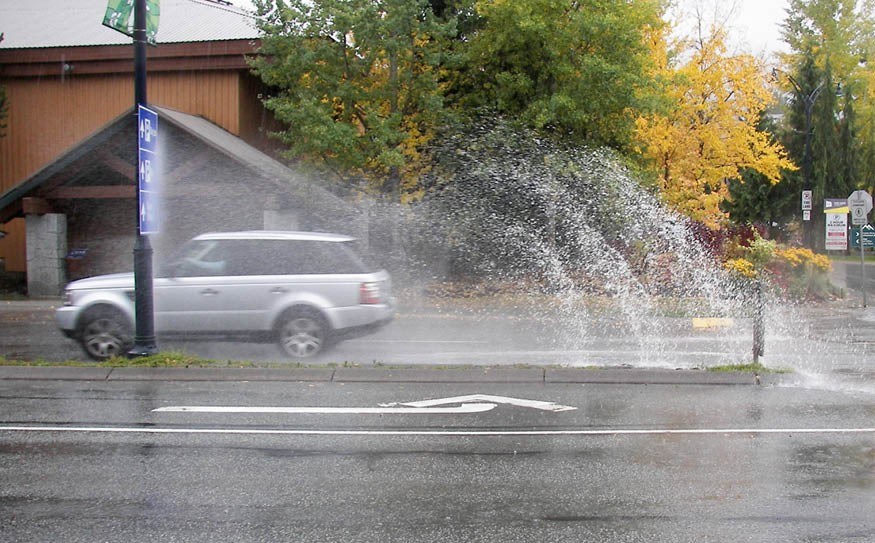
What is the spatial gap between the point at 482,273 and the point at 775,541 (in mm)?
18305

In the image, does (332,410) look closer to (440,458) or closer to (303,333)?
(440,458)

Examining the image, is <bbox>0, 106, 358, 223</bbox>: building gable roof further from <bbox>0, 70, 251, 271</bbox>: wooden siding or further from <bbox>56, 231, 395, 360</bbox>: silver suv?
<bbox>56, 231, 395, 360</bbox>: silver suv

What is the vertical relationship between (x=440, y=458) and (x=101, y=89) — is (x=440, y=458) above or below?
below

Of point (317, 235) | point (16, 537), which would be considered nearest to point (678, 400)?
point (317, 235)

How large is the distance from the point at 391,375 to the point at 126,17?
5.63 meters

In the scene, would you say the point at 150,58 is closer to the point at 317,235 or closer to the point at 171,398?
the point at 317,235

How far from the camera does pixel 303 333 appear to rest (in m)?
11.3

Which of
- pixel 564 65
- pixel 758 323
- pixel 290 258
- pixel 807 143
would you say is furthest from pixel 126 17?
pixel 807 143

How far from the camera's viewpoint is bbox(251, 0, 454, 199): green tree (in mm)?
20156

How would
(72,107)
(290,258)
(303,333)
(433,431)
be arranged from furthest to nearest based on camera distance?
(72,107) < (290,258) < (303,333) < (433,431)

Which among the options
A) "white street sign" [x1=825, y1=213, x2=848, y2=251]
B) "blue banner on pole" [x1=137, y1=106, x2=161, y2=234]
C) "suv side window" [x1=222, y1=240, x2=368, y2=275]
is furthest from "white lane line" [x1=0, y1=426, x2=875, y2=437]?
"white street sign" [x1=825, y1=213, x2=848, y2=251]

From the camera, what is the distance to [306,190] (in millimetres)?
20969

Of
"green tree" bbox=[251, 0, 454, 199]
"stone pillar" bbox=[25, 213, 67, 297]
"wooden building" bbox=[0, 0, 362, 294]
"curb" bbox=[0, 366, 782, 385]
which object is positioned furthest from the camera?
"wooden building" bbox=[0, 0, 362, 294]

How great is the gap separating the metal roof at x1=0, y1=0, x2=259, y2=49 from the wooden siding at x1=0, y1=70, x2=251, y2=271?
3.66ft
